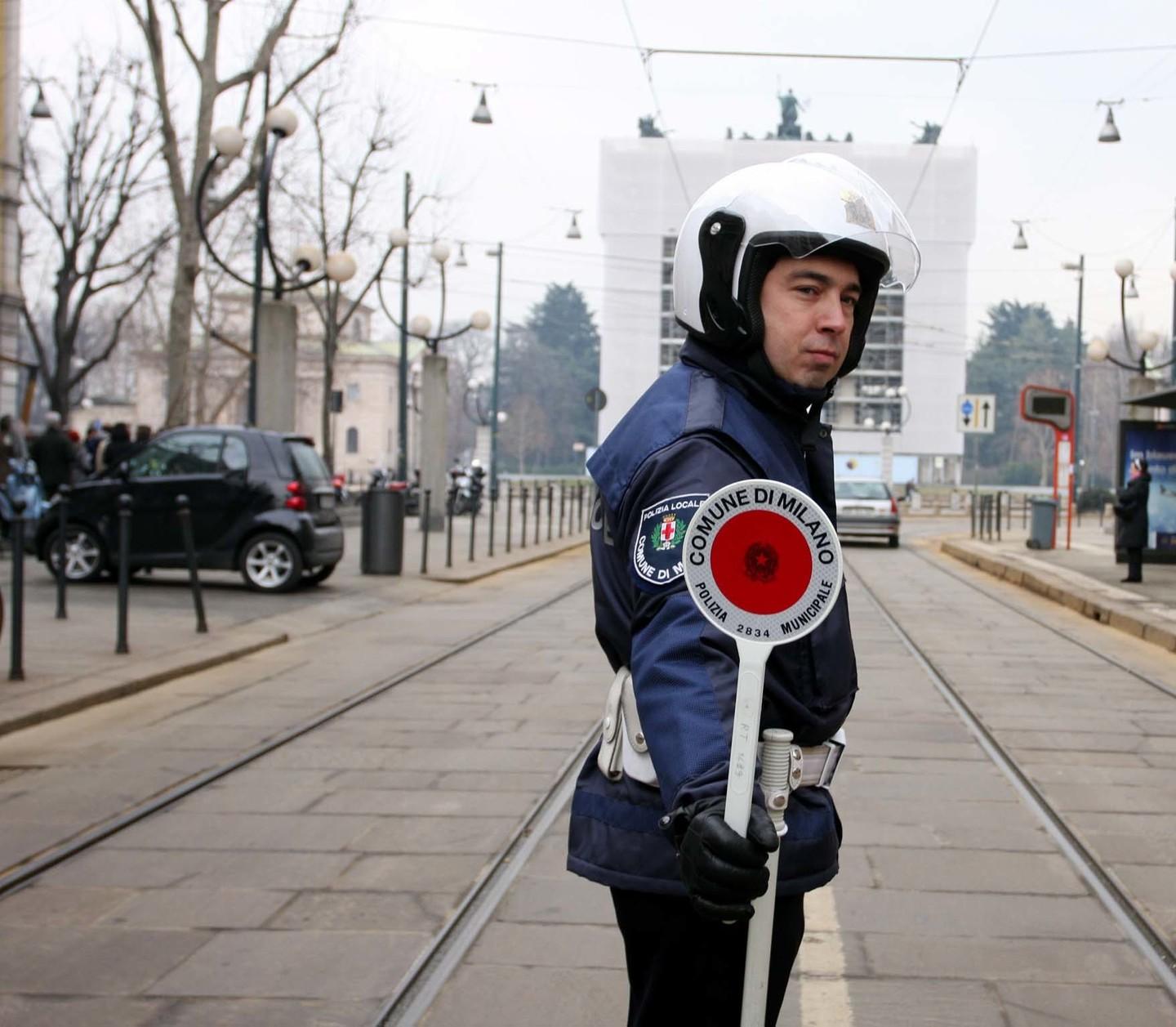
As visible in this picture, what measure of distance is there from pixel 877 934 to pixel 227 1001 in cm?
184

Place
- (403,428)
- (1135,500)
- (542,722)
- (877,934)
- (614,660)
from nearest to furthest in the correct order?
(614,660)
(877,934)
(542,722)
(1135,500)
(403,428)

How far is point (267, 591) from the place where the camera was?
52.3ft

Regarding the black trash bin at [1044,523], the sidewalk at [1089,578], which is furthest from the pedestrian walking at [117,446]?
the black trash bin at [1044,523]

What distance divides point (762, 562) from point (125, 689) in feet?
25.7

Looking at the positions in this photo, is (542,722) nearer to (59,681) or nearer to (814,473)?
(59,681)

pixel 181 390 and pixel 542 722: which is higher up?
pixel 181 390

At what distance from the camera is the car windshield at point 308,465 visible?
16031 millimetres

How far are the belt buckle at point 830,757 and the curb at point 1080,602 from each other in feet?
→ 35.8

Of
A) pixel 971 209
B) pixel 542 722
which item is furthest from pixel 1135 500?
pixel 971 209

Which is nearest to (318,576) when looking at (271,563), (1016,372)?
(271,563)

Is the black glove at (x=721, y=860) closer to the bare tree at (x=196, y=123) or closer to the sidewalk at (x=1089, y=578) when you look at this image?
the sidewalk at (x=1089, y=578)

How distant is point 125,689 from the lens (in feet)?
30.4

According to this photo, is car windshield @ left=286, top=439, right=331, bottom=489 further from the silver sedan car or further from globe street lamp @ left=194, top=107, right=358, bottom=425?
the silver sedan car

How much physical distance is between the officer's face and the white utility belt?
510 millimetres
